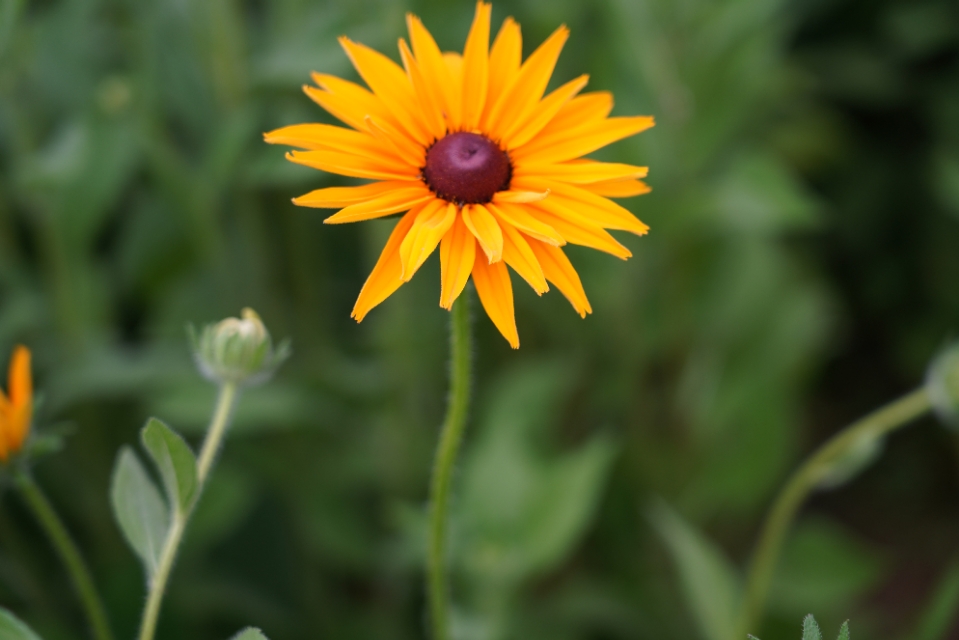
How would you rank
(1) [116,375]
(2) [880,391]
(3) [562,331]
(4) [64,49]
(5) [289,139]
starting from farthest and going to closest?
(2) [880,391] → (3) [562,331] → (4) [64,49] → (1) [116,375] → (5) [289,139]

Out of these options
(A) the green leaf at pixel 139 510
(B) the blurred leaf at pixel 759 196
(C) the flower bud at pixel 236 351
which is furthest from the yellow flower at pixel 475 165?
(B) the blurred leaf at pixel 759 196

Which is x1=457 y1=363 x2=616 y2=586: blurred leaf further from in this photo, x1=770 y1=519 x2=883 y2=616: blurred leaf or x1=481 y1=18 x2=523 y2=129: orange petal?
x1=481 y1=18 x2=523 y2=129: orange petal

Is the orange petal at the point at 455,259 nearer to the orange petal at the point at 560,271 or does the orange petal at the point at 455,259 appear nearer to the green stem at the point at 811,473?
the orange petal at the point at 560,271

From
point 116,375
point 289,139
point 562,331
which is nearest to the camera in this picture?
point 289,139

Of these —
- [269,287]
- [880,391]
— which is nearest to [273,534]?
[269,287]

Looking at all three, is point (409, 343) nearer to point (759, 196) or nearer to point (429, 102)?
point (759, 196)

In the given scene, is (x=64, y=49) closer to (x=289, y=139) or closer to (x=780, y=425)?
(x=289, y=139)

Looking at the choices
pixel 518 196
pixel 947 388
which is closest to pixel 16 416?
pixel 518 196
